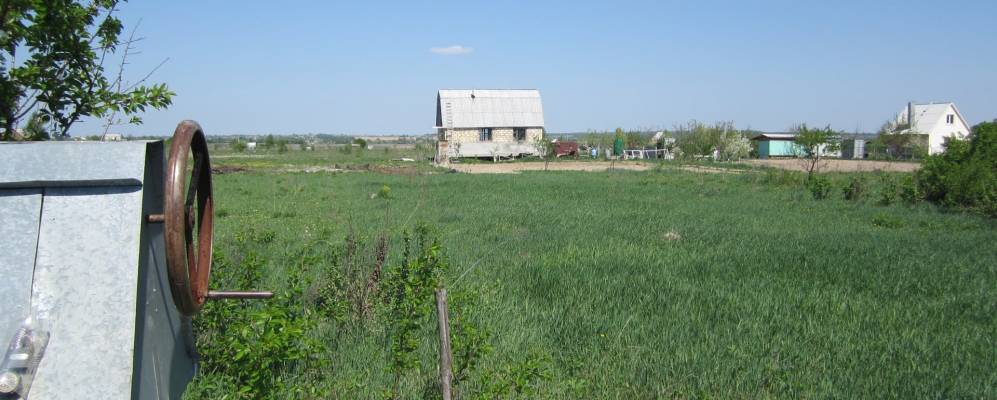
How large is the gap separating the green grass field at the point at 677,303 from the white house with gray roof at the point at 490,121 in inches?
1630

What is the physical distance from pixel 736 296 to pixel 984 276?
3.82 meters

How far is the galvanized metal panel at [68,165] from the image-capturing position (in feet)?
10.3

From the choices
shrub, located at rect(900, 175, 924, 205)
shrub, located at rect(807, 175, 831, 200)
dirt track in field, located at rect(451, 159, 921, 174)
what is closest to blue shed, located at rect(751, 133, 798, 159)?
dirt track in field, located at rect(451, 159, 921, 174)

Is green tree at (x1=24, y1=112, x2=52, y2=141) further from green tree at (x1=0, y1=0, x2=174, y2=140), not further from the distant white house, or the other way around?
the distant white house

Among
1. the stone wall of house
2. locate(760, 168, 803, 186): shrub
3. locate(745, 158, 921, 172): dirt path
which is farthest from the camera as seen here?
the stone wall of house

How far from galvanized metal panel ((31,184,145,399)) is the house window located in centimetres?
5758

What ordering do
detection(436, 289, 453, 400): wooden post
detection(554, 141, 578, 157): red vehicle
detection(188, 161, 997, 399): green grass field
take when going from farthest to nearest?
1. detection(554, 141, 578, 157): red vehicle
2. detection(188, 161, 997, 399): green grass field
3. detection(436, 289, 453, 400): wooden post

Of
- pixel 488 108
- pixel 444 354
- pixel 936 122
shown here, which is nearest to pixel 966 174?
pixel 444 354

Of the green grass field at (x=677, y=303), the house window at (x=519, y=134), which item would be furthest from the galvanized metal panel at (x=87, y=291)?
the house window at (x=519, y=134)

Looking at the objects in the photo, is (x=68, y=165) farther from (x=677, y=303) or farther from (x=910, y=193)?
(x=910, y=193)

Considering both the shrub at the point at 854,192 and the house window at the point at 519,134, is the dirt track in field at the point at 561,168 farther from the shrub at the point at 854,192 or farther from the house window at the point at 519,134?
the shrub at the point at 854,192

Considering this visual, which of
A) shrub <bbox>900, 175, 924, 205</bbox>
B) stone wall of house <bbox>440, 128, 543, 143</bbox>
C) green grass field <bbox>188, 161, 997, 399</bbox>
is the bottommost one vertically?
green grass field <bbox>188, 161, 997, 399</bbox>

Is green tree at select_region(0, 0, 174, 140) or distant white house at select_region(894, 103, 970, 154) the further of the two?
distant white house at select_region(894, 103, 970, 154)

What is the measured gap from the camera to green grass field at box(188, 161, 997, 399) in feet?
18.1
